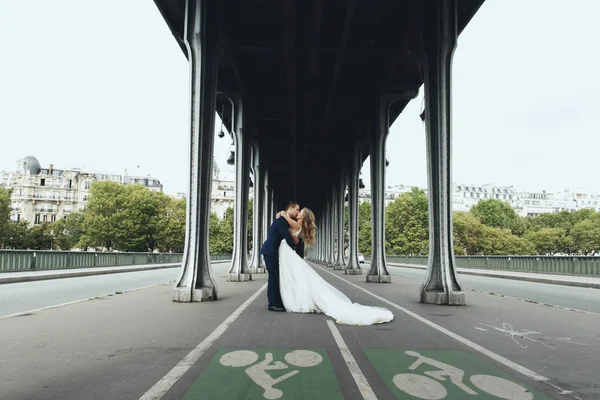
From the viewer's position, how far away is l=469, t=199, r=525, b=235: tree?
9862 cm

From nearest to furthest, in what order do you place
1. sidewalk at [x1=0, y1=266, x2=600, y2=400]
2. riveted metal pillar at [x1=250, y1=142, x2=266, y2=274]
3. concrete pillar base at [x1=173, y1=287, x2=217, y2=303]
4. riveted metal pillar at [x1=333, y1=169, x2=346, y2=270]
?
sidewalk at [x1=0, y1=266, x2=600, y2=400]
concrete pillar base at [x1=173, y1=287, x2=217, y2=303]
riveted metal pillar at [x1=250, y1=142, x2=266, y2=274]
riveted metal pillar at [x1=333, y1=169, x2=346, y2=270]

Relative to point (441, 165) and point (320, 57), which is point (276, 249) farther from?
point (320, 57)

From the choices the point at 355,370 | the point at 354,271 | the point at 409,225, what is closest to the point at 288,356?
the point at 355,370

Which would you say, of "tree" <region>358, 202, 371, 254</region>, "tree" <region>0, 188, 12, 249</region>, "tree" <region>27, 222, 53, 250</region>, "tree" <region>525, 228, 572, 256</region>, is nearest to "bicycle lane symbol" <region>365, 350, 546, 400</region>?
"tree" <region>358, 202, 371, 254</region>

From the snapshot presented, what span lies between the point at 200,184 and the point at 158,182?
171684 millimetres

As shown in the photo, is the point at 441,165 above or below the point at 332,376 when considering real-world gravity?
A: above

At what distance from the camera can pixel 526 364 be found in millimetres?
5559

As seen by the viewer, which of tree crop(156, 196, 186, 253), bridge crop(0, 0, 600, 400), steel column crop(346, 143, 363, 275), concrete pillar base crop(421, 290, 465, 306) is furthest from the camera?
tree crop(156, 196, 186, 253)

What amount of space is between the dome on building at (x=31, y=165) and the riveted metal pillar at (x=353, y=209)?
443 ft

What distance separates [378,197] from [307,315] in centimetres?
1345

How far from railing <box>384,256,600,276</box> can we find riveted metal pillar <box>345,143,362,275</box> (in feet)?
37.9

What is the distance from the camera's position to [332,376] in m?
4.86

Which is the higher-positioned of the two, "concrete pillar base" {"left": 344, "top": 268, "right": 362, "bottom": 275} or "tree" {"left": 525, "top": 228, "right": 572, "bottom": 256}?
"tree" {"left": 525, "top": 228, "right": 572, "bottom": 256}

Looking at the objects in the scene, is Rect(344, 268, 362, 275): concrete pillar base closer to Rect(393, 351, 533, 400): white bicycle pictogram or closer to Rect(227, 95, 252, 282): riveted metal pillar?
Rect(227, 95, 252, 282): riveted metal pillar
